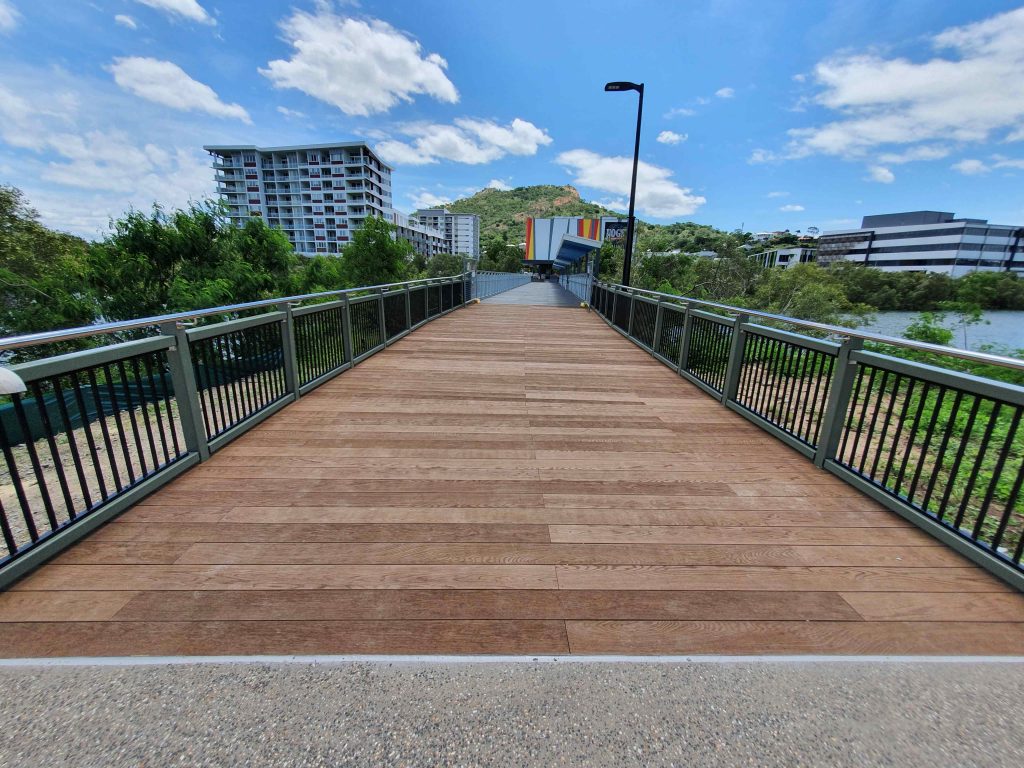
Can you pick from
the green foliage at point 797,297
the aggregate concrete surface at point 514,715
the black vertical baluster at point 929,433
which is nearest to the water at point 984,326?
the green foliage at point 797,297

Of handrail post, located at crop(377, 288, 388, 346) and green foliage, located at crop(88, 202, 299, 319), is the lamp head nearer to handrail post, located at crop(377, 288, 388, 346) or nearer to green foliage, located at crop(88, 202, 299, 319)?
handrail post, located at crop(377, 288, 388, 346)

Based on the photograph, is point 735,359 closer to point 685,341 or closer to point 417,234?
point 685,341

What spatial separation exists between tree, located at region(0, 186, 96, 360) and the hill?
114772mm

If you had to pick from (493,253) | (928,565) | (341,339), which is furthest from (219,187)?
(928,565)

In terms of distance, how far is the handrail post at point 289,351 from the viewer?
416cm

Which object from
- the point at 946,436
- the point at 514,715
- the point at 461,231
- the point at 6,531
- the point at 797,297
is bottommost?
the point at 797,297

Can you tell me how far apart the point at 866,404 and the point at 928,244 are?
3659 inches

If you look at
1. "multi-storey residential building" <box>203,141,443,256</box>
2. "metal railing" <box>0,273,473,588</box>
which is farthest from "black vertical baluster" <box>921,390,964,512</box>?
"multi-storey residential building" <box>203,141,443,256</box>

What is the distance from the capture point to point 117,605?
178 centimetres

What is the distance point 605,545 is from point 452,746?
3.77 feet

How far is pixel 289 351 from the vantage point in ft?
13.9

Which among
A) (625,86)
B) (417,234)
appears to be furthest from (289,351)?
(417,234)

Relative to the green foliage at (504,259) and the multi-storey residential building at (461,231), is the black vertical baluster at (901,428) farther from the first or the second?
the multi-storey residential building at (461,231)

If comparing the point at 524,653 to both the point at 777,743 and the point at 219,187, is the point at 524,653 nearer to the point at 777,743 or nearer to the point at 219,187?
the point at 777,743
